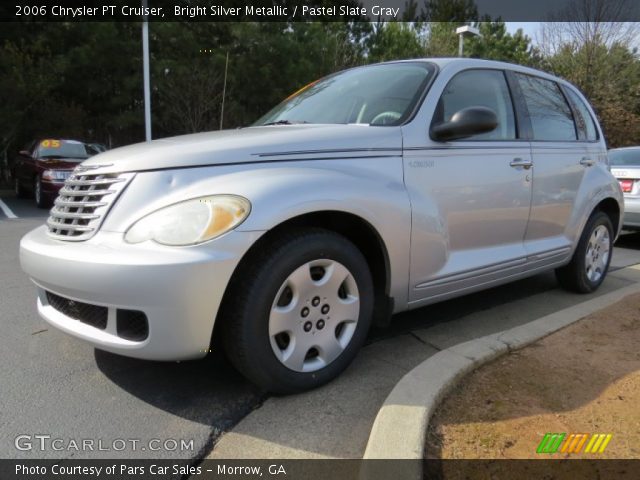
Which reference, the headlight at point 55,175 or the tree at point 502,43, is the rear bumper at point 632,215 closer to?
the headlight at point 55,175

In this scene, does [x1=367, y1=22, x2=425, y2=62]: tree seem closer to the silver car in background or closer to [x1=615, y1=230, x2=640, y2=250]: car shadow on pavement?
[x1=615, y1=230, x2=640, y2=250]: car shadow on pavement

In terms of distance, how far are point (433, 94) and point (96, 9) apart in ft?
53.6

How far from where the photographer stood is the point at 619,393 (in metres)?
2.55

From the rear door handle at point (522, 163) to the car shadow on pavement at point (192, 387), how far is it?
2.23 meters

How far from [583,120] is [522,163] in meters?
1.42

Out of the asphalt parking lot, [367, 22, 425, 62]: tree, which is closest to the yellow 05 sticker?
the asphalt parking lot

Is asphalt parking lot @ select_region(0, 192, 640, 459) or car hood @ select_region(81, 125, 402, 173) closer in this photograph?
asphalt parking lot @ select_region(0, 192, 640, 459)

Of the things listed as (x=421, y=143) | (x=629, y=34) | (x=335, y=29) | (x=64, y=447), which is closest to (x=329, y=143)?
(x=421, y=143)

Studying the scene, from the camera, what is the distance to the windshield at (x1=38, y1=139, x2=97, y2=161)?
1136cm

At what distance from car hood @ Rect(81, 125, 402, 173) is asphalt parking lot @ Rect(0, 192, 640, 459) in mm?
1090

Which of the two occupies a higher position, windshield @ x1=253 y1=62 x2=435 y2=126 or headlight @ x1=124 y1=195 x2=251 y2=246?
windshield @ x1=253 y1=62 x2=435 y2=126

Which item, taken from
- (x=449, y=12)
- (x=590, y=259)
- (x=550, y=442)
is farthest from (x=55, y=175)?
(x=449, y=12)

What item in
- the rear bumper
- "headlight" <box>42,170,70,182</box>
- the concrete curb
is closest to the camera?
the concrete curb

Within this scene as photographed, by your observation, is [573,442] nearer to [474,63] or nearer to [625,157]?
[474,63]
